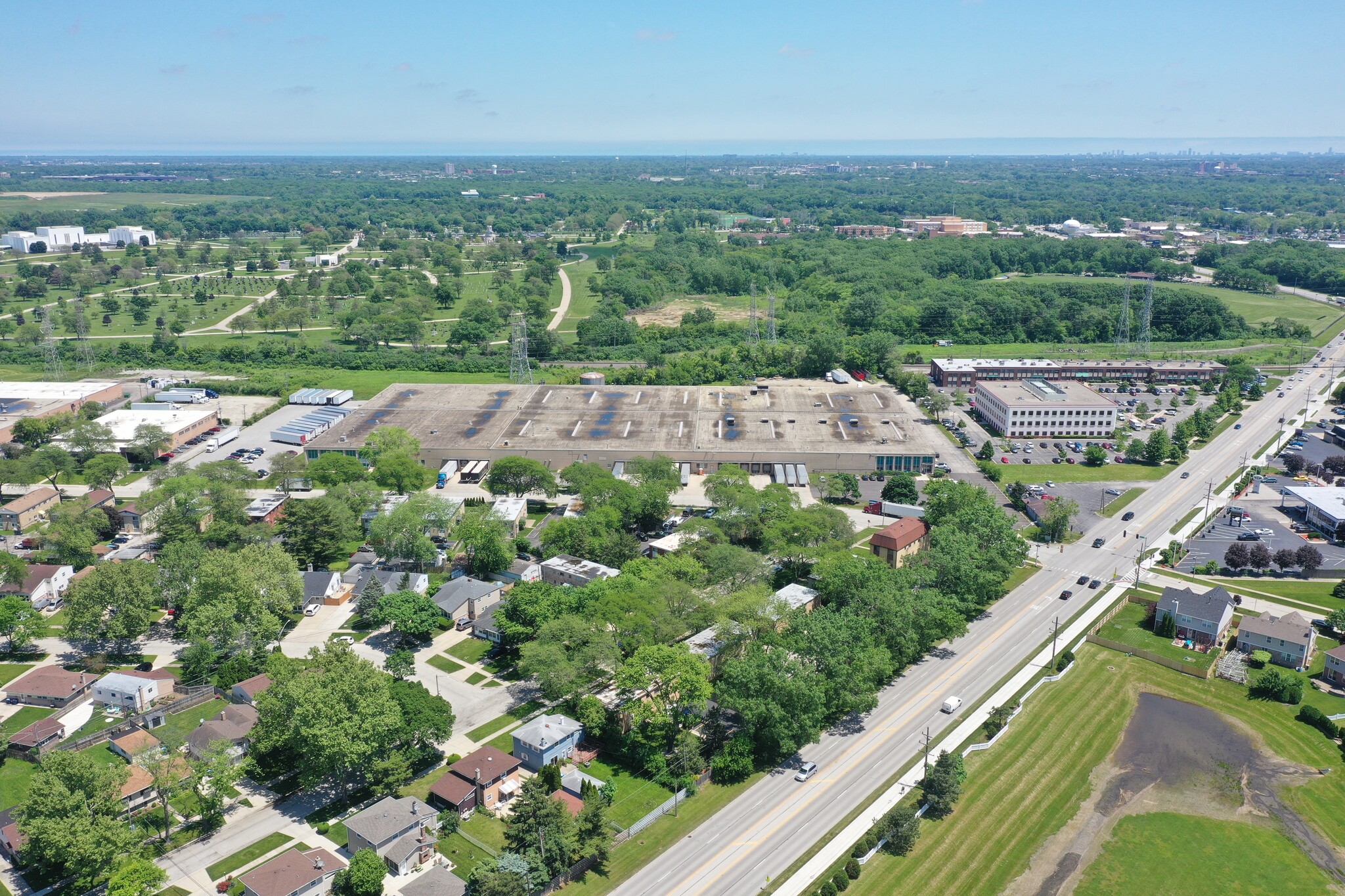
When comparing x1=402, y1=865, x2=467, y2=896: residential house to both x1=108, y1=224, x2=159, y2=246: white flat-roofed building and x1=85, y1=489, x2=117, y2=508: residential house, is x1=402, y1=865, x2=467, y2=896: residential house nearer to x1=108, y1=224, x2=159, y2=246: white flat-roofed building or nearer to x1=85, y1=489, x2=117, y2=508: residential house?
x1=85, y1=489, x2=117, y2=508: residential house

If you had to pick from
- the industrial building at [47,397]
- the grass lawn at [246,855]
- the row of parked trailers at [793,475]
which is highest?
the industrial building at [47,397]

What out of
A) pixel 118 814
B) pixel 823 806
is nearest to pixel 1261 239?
pixel 823 806

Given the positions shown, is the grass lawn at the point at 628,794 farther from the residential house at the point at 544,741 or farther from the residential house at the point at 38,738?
the residential house at the point at 38,738

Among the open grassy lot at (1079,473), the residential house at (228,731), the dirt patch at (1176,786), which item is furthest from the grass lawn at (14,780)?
the open grassy lot at (1079,473)

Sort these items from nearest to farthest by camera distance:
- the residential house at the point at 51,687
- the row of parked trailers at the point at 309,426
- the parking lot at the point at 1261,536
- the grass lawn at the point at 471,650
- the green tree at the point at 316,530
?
the residential house at the point at 51,687
the grass lawn at the point at 471,650
the green tree at the point at 316,530
the parking lot at the point at 1261,536
the row of parked trailers at the point at 309,426

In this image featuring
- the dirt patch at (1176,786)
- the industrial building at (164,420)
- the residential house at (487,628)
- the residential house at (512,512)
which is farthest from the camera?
the industrial building at (164,420)

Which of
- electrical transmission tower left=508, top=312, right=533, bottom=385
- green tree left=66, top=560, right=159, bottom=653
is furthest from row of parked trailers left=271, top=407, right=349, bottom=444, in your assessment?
green tree left=66, top=560, right=159, bottom=653

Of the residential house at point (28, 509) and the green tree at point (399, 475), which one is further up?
the green tree at point (399, 475)
